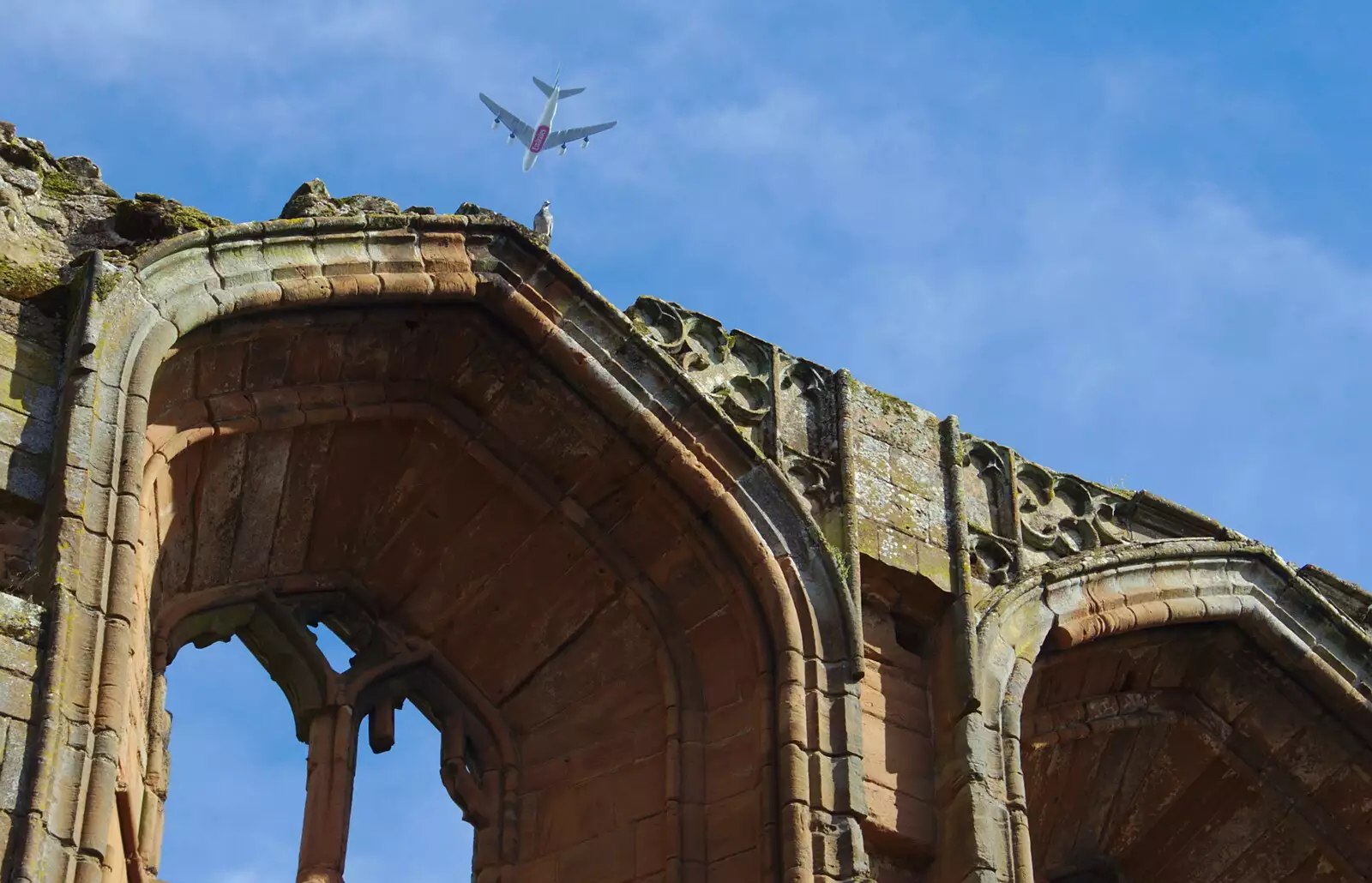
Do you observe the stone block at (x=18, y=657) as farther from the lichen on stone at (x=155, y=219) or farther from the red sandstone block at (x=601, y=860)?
the red sandstone block at (x=601, y=860)

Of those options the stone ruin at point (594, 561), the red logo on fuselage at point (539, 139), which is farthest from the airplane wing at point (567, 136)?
the stone ruin at point (594, 561)

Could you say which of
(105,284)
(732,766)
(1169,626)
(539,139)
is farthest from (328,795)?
(539,139)

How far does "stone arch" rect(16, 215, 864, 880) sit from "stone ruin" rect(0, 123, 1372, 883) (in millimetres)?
16

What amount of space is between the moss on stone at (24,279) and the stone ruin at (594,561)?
0.06ft

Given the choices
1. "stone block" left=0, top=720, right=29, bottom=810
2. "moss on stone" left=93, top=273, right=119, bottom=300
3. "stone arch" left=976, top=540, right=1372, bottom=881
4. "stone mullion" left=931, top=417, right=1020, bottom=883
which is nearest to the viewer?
"stone block" left=0, top=720, right=29, bottom=810

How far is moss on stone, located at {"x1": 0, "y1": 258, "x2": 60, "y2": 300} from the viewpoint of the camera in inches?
394

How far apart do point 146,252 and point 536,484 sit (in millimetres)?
2130

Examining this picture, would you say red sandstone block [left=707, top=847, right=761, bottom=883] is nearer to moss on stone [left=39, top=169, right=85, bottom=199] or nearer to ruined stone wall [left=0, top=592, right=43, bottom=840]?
ruined stone wall [left=0, top=592, right=43, bottom=840]

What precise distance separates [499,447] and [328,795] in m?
1.68

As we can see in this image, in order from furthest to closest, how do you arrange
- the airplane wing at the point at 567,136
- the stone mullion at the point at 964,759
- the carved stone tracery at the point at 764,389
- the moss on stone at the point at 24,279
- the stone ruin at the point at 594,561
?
1. the airplane wing at the point at 567,136
2. the carved stone tracery at the point at 764,389
3. the stone mullion at the point at 964,759
4. the stone ruin at the point at 594,561
5. the moss on stone at the point at 24,279

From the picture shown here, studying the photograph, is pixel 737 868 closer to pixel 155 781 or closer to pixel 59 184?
pixel 155 781

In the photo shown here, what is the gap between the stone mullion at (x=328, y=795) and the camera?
10.6 m

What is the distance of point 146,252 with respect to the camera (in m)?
10.1

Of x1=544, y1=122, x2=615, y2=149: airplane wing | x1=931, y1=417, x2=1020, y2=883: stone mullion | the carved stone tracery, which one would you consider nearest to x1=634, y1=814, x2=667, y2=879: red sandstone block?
x1=931, y1=417, x2=1020, y2=883: stone mullion
